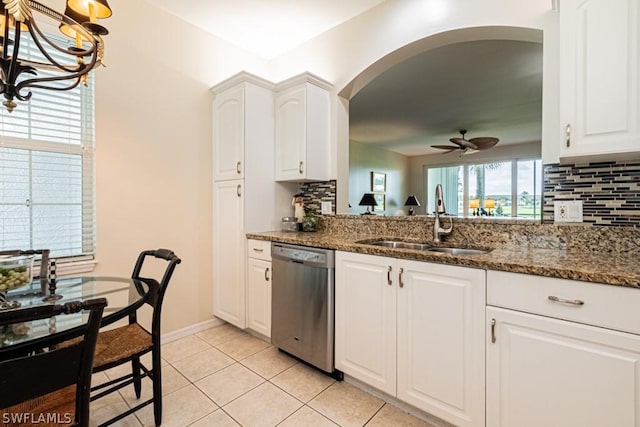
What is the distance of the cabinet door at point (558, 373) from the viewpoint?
3.48 ft

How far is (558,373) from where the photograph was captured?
1169mm

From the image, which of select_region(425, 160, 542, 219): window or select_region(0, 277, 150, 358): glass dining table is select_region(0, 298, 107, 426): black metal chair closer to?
select_region(0, 277, 150, 358): glass dining table

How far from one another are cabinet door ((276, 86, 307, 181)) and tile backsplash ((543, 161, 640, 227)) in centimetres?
168

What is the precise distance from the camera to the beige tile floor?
161cm

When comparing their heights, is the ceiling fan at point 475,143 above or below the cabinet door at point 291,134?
above

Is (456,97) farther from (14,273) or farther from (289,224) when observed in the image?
(14,273)

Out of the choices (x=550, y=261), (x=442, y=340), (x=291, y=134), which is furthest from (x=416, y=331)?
(x=291, y=134)

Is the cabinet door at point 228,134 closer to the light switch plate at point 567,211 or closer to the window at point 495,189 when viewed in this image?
the light switch plate at point 567,211

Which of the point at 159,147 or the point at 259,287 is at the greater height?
the point at 159,147

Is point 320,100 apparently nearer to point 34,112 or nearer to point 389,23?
point 389,23

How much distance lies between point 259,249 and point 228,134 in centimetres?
105

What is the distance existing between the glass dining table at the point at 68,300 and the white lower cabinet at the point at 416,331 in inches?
45.0

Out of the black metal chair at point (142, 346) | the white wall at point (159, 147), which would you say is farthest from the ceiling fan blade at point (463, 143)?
the black metal chair at point (142, 346)

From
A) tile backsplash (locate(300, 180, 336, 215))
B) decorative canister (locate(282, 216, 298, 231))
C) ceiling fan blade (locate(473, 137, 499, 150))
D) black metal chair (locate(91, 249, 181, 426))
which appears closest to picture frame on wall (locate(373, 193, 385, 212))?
ceiling fan blade (locate(473, 137, 499, 150))
